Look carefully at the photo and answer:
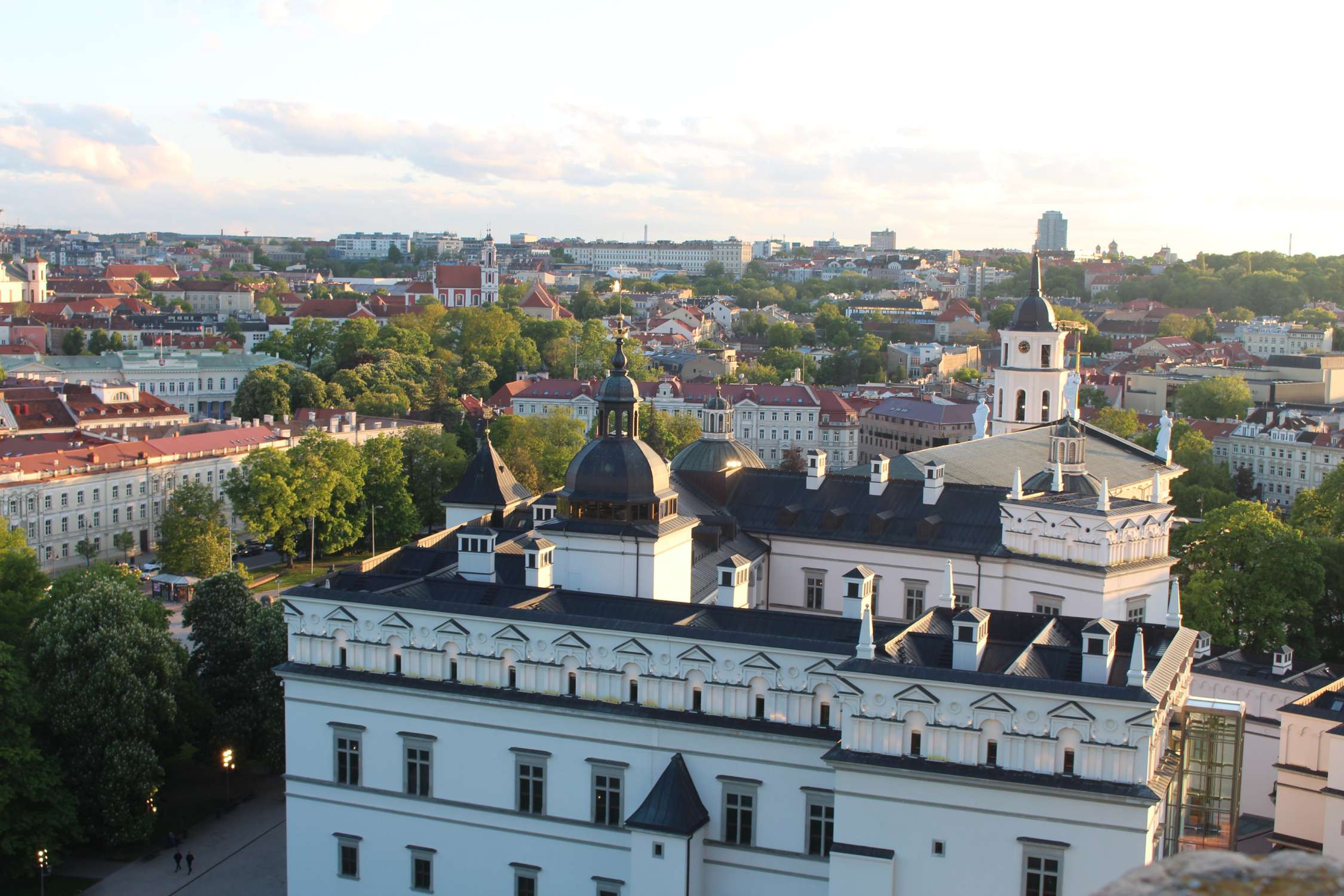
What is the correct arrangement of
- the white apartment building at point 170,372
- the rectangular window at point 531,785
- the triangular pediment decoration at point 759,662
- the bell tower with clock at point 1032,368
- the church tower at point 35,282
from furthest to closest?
the church tower at point 35,282
the white apartment building at point 170,372
the bell tower with clock at point 1032,368
the rectangular window at point 531,785
the triangular pediment decoration at point 759,662

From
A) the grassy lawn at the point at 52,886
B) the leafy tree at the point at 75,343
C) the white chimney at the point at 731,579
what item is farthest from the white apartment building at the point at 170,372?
the white chimney at the point at 731,579

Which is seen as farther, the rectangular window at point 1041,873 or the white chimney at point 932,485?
the white chimney at point 932,485

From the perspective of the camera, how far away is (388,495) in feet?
250

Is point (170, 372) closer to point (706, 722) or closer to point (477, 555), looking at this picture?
point (477, 555)

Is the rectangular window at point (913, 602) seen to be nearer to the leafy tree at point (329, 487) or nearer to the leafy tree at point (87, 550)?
the leafy tree at point (329, 487)

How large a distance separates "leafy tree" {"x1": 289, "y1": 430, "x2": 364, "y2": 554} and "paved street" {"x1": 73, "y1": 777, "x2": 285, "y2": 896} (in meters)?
31.1

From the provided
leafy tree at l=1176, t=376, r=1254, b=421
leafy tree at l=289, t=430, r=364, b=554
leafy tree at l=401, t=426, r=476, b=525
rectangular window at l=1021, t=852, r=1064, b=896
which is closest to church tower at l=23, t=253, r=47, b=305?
leafy tree at l=401, t=426, r=476, b=525

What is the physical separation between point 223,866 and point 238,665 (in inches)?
322

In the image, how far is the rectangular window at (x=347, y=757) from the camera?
3375cm

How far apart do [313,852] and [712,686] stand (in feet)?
37.1

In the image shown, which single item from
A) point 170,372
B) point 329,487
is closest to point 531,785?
point 329,487

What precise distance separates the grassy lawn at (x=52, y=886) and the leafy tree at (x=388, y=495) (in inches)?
1543

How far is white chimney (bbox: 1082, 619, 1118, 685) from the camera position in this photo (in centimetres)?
2852

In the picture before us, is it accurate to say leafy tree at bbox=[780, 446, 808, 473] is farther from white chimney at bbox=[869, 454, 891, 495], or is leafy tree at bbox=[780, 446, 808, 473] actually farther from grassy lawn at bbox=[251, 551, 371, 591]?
white chimney at bbox=[869, 454, 891, 495]
